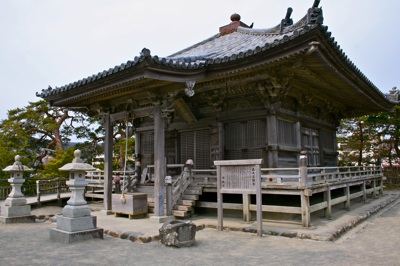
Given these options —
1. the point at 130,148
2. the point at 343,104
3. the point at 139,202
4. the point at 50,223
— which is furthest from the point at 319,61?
the point at 130,148

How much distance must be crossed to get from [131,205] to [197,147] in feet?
12.7

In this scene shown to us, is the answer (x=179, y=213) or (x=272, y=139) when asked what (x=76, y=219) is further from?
(x=272, y=139)

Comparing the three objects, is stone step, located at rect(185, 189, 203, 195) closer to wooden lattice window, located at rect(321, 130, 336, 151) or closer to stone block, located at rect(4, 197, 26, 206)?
stone block, located at rect(4, 197, 26, 206)

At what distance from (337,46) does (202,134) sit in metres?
6.07

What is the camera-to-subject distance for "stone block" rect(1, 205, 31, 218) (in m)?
12.0

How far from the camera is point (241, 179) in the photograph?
30.5ft

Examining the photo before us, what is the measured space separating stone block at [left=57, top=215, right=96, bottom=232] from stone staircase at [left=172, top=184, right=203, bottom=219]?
118 inches

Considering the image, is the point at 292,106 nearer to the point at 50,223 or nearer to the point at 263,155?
the point at 263,155

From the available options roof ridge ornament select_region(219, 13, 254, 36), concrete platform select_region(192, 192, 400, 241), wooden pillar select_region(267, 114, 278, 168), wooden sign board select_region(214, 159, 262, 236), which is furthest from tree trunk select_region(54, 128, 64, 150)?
wooden sign board select_region(214, 159, 262, 236)

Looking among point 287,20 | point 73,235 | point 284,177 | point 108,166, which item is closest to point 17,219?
point 108,166

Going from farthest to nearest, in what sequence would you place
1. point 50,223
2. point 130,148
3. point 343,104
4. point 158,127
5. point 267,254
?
point 130,148 < point 343,104 < point 50,223 < point 158,127 < point 267,254

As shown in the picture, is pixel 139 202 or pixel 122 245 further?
pixel 139 202

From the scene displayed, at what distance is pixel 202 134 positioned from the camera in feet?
45.7

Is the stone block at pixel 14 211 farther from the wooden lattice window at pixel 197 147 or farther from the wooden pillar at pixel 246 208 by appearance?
the wooden pillar at pixel 246 208
